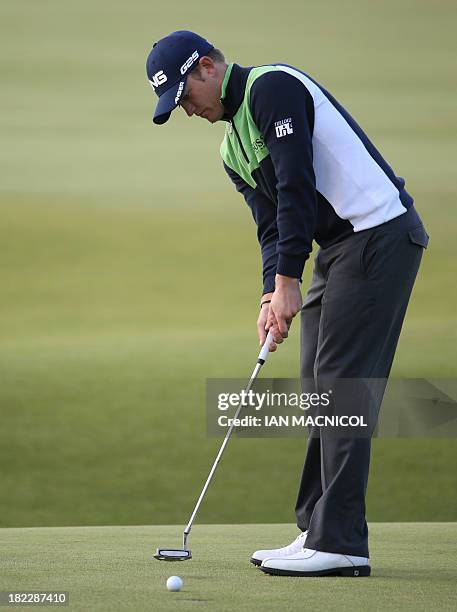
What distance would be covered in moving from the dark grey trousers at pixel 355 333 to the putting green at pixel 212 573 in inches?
4.5

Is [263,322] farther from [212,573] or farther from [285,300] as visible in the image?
[212,573]

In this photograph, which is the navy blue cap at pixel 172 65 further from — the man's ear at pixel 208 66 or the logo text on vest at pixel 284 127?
the logo text on vest at pixel 284 127

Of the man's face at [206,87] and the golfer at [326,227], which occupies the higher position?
the man's face at [206,87]

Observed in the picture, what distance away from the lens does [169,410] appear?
215 inches

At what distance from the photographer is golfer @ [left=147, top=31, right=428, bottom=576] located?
2.04 m

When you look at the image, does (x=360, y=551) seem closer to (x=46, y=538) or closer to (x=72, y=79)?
(x=46, y=538)

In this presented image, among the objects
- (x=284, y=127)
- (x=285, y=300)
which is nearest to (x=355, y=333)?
(x=285, y=300)

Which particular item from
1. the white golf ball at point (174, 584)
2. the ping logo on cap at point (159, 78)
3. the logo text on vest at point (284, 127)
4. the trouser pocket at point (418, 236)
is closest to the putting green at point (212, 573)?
the white golf ball at point (174, 584)

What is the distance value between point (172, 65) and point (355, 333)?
638mm

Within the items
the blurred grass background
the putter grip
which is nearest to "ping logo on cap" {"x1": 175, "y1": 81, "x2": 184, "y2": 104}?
the putter grip

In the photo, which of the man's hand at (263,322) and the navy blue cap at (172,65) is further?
the man's hand at (263,322)

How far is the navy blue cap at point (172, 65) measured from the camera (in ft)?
6.95

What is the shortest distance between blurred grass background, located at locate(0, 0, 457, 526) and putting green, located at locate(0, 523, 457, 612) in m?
2.66

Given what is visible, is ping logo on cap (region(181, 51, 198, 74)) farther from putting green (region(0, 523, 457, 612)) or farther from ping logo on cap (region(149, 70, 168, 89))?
putting green (region(0, 523, 457, 612))
